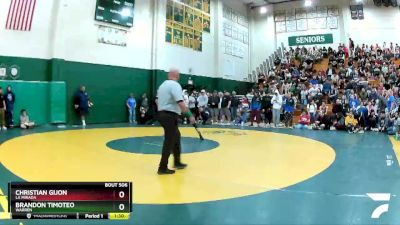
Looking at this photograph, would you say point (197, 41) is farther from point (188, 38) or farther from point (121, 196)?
point (121, 196)

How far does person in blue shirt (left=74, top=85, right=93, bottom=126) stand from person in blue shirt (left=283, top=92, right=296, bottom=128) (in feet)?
30.4

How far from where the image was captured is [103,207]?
2734 millimetres

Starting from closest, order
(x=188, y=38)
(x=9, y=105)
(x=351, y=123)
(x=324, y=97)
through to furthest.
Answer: (x=9, y=105), (x=351, y=123), (x=324, y=97), (x=188, y=38)

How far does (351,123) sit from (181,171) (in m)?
10.5

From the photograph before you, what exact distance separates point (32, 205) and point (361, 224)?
9.93 feet

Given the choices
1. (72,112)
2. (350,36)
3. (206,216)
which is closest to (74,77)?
(72,112)

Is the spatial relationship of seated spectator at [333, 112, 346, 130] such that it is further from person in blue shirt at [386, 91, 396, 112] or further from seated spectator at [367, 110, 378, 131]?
person in blue shirt at [386, 91, 396, 112]

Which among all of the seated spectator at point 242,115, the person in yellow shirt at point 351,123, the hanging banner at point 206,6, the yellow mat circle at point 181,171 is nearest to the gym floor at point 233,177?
the yellow mat circle at point 181,171

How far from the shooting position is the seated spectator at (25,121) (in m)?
13.3
